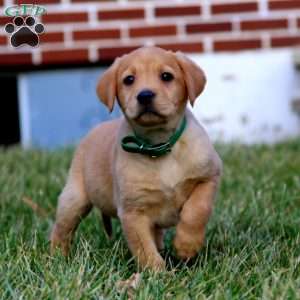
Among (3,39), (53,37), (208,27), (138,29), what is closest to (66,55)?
(53,37)

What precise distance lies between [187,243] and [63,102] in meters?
3.94

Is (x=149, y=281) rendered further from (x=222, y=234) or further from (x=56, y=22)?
(x=56, y=22)

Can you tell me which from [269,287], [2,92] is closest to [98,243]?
[269,287]

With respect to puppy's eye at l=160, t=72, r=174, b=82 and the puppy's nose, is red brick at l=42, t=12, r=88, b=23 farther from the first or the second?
the puppy's nose

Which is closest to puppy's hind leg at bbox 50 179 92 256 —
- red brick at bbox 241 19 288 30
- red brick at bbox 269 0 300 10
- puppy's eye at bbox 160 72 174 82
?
puppy's eye at bbox 160 72 174 82

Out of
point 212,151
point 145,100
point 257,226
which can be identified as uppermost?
point 145,100

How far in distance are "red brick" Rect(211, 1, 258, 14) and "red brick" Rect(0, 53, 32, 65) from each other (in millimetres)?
1509

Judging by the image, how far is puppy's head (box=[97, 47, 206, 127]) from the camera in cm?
289

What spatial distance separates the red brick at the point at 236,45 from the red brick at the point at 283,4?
0.97ft

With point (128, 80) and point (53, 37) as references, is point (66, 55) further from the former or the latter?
point (128, 80)

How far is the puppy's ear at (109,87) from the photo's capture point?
120 inches

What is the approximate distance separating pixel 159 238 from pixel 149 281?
782 millimetres

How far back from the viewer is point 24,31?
9.78ft

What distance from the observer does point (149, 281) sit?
8.54 ft
